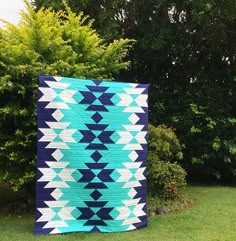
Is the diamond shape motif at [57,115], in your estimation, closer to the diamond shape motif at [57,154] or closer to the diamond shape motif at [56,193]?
the diamond shape motif at [57,154]

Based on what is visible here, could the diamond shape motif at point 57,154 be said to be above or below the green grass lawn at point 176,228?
above

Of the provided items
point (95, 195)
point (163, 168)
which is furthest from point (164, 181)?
point (95, 195)

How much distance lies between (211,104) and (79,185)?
19.7ft

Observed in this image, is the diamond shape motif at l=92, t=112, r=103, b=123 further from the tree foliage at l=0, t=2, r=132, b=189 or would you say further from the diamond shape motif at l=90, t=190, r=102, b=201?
the tree foliage at l=0, t=2, r=132, b=189

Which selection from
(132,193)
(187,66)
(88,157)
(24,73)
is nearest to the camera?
(88,157)

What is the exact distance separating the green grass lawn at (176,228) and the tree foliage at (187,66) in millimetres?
2820

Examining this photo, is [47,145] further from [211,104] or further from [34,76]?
[211,104]

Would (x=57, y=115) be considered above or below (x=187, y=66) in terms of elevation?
below

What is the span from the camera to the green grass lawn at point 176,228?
22.1ft

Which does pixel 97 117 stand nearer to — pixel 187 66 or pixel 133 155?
pixel 133 155

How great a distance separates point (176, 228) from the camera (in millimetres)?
7383

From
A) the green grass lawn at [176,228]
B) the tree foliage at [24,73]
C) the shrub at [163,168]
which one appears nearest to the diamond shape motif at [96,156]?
the green grass lawn at [176,228]

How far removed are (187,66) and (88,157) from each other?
22.5 ft

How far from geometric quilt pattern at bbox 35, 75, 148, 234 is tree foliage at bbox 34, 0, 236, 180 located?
15.7 feet
